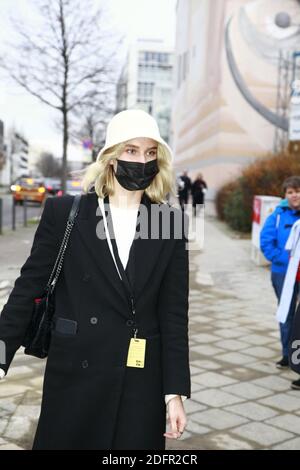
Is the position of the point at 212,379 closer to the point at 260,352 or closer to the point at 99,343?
the point at 260,352

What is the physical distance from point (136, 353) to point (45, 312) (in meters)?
0.38

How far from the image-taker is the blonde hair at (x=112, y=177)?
2.53 metres

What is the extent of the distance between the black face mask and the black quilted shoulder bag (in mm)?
240

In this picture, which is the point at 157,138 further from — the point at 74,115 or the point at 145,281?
the point at 74,115

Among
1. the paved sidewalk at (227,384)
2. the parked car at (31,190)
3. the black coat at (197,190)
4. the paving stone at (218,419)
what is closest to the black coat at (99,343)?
the paved sidewalk at (227,384)

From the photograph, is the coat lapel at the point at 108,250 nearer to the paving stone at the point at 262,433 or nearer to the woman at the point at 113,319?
the woman at the point at 113,319

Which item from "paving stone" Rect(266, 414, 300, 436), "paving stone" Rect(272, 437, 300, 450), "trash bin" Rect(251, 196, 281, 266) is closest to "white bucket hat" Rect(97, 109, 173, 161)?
"paving stone" Rect(272, 437, 300, 450)

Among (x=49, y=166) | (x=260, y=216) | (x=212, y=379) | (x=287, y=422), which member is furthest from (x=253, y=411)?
(x=49, y=166)

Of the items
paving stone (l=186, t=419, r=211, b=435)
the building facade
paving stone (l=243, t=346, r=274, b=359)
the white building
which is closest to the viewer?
paving stone (l=186, t=419, r=211, b=435)

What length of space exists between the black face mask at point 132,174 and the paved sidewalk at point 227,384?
6.75 feet

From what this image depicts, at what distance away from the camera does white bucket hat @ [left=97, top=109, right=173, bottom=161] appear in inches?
96.7

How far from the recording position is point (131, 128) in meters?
2.46

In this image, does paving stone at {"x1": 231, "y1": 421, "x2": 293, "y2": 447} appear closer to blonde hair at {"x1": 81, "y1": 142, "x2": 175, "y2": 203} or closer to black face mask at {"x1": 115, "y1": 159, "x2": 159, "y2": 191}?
blonde hair at {"x1": 81, "y1": 142, "x2": 175, "y2": 203}
